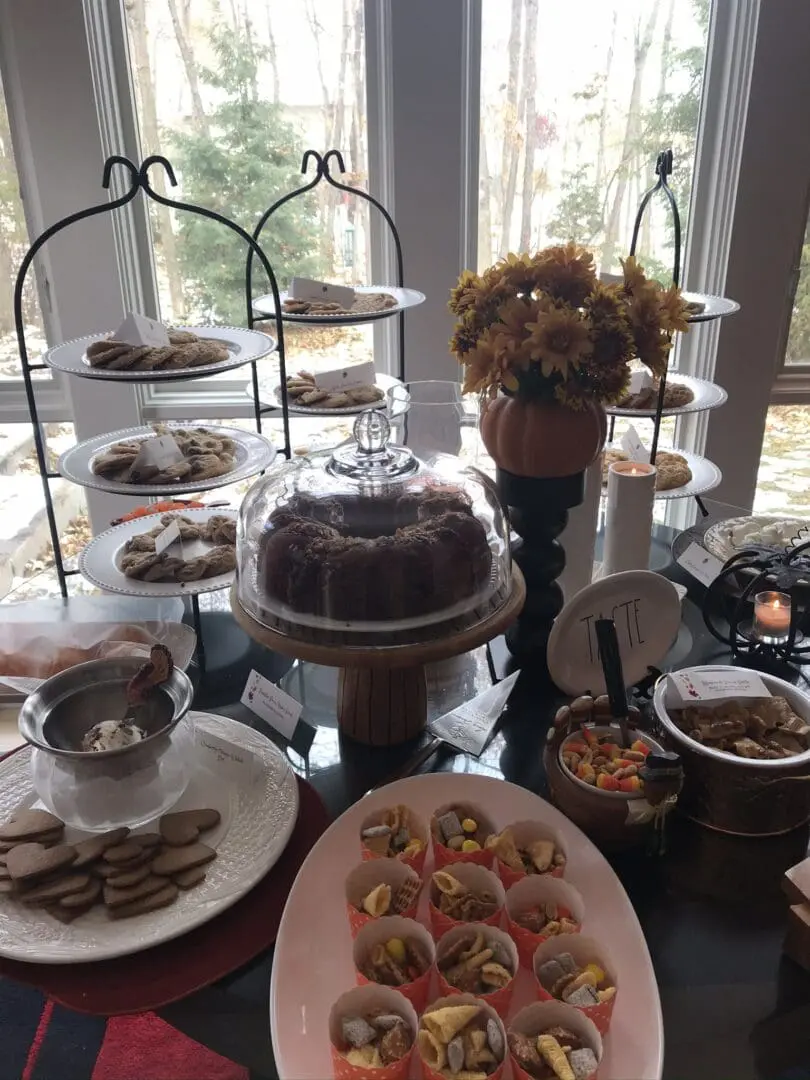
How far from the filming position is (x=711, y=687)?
3.10 feet

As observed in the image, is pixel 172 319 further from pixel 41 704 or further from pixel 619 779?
pixel 619 779

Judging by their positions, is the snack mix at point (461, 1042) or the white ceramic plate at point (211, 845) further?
the white ceramic plate at point (211, 845)

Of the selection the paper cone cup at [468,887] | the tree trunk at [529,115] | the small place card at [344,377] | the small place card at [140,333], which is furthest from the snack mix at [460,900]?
the tree trunk at [529,115]

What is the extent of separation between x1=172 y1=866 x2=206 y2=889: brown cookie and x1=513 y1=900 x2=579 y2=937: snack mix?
0.98 feet

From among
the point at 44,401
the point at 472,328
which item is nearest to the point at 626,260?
the point at 472,328

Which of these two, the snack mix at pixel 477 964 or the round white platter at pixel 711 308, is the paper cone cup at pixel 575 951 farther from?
the round white platter at pixel 711 308

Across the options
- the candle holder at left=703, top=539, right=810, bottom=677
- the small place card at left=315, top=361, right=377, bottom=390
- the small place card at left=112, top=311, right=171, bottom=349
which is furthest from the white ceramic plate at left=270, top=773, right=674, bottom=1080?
the small place card at left=315, top=361, right=377, bottom=390

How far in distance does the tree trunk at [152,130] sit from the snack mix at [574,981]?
2.08 metres

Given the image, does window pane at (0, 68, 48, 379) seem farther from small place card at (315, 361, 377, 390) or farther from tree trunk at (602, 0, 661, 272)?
tree trunk at (602, 0, 661, 272)

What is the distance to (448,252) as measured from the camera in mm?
2205

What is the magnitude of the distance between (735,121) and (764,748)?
6.10 ft

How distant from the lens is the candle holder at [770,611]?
1.13 m

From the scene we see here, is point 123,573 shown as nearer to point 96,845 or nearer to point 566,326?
point 96,845

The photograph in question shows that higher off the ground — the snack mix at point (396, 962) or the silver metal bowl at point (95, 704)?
the silver metal bowl at point (95, 704)
